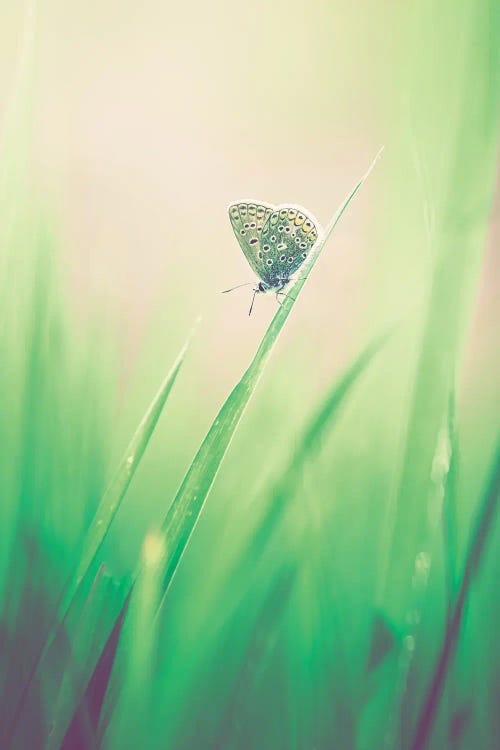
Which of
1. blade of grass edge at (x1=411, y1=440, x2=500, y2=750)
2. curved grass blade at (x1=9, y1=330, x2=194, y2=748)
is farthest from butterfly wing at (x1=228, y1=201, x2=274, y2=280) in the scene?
blade of grass edge at (x1=411, y1=440, x2=500, y2=750)

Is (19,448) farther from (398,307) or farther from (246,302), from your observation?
(398,307)

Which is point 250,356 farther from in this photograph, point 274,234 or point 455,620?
point 455,620

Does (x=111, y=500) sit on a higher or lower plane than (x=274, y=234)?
lower

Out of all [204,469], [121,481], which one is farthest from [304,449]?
[121,481]

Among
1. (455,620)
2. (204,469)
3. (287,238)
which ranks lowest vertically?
(455,620)

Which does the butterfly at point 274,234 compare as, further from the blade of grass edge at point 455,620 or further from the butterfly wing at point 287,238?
the blade of grass edge at point 455,620

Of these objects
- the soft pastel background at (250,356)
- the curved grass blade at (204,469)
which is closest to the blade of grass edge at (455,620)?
the soft pastel background at (250,356)
